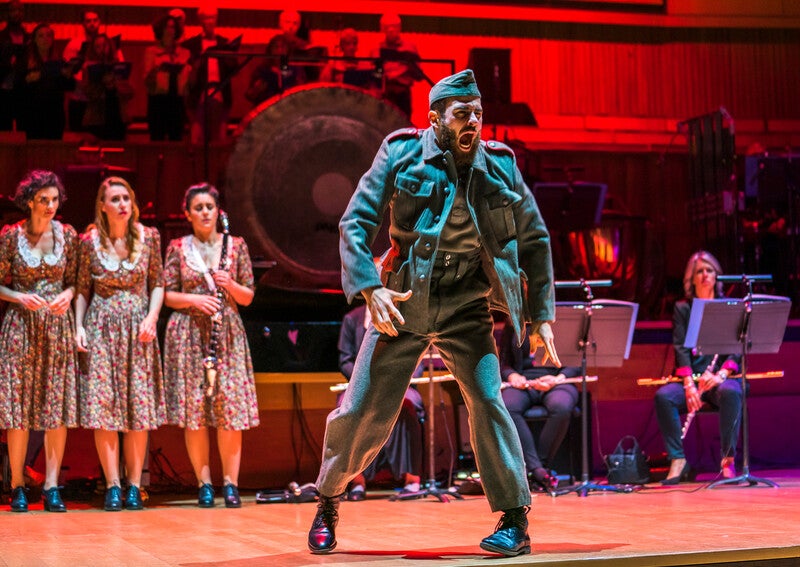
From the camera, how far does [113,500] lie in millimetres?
6402

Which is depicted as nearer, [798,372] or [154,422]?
[154,422]

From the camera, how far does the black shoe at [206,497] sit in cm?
657

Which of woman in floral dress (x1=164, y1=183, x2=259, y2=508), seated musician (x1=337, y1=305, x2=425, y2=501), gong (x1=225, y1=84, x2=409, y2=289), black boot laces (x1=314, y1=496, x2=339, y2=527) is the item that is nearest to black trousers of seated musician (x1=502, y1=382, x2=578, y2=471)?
seated musician (x1=337, y1=305, x2=425, y2=501)

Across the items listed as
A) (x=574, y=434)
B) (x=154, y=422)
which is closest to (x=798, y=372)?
(x=574, y=434)

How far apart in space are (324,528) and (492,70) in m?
8.46

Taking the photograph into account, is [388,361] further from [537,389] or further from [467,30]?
[467,30]

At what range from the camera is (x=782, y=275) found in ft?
32.5

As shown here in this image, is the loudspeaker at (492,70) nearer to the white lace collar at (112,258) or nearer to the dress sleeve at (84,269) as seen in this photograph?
the white lace collar at (112,258)

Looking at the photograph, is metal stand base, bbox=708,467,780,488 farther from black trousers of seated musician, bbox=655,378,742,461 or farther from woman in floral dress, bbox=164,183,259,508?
woman in floral dress, bbox=164,183,259,508

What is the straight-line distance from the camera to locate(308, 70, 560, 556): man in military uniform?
3980 mm

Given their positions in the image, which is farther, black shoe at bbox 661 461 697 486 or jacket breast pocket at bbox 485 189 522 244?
black shoe at bbox 661 461 697 486

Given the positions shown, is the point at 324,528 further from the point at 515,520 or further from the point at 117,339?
the point at 117,339

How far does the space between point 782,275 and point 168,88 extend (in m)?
5.74

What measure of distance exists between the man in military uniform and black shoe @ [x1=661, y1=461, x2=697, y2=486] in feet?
12.4
